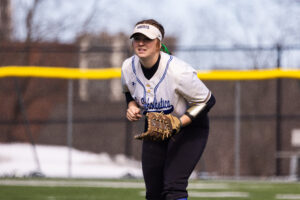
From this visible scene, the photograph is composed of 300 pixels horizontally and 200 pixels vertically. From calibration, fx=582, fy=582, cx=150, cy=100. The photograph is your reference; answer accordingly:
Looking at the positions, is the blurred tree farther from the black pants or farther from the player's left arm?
the player's left arm

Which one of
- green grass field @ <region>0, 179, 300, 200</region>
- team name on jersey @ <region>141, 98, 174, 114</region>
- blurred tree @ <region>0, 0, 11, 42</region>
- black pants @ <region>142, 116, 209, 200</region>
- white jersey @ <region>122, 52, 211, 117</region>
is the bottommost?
green grass field @ <region>0, 179, 300, 200</region>

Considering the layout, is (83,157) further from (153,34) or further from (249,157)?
(153,34)

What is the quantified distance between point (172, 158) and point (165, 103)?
429mm

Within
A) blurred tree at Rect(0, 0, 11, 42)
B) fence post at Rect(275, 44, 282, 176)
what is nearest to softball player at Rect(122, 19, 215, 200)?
fence post at Rect(275, 44, 282, 176)

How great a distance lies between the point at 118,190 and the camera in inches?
324

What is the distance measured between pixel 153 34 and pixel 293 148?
29.6ft

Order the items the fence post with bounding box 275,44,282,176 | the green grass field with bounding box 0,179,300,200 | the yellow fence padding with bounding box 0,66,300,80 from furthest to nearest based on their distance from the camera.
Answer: the fence post with bounding box 275,44,282,176 → the yellow fence padding with bounding box 0,66,300,80 → the green grass field with bounding box 0,179,300,200

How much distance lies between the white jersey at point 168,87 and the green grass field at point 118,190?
306 cm

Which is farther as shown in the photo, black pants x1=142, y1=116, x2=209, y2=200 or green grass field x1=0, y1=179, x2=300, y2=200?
green grass field x1=0, y1=179, x2=300, y2=200

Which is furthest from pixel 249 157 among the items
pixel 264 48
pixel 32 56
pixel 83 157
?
pixel 32 56

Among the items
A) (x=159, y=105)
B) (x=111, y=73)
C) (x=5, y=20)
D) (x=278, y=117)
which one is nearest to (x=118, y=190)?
(x=111, y=73)

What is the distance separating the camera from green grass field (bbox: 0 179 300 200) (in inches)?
290

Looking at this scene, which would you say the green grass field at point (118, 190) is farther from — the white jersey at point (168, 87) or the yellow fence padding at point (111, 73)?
the white jersey at point (168, 87)

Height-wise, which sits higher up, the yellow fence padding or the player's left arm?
the yellow fence padding
